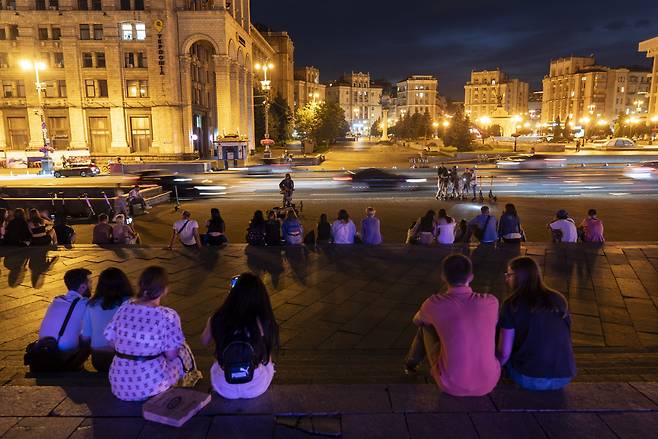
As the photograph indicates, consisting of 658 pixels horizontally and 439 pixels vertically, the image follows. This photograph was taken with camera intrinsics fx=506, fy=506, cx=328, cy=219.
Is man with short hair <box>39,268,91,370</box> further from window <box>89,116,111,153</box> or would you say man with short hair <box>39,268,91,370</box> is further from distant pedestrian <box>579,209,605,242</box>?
window <box>89,116,111,153</box>

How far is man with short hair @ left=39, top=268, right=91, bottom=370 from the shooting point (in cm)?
470

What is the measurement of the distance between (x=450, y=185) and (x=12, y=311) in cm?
1949

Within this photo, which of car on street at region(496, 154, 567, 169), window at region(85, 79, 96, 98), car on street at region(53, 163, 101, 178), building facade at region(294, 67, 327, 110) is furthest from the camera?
building facade at region(294, 67, 327, 110)

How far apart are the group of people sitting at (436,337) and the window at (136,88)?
162ft

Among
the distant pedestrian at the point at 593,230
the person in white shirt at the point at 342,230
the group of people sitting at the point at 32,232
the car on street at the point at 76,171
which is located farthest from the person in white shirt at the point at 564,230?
the car on street at the point at 76,171

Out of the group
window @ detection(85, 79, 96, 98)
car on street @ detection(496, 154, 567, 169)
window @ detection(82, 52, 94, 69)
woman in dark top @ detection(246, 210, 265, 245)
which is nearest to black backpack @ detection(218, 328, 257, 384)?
woman in dark top @ detection(246, 210, 265, 245)

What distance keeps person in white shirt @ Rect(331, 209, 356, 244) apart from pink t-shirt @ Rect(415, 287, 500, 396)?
7157 millimetres

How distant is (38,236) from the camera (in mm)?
11344

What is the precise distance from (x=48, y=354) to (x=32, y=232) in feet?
25.4

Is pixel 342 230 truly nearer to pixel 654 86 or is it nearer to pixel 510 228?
pixel 510 228

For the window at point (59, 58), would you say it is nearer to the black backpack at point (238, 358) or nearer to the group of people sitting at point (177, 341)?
the group of people sitting at point (177, 341)

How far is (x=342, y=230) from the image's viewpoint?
1104 centimetres

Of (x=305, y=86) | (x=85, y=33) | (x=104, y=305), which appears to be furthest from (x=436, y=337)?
(x=305, y=86)

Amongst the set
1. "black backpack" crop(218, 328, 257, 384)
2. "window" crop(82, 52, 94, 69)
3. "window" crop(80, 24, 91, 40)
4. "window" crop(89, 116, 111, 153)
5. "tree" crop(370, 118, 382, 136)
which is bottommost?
"black backpack" crop(218, 328, 257, 384)
